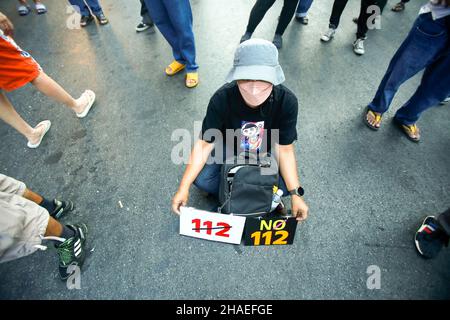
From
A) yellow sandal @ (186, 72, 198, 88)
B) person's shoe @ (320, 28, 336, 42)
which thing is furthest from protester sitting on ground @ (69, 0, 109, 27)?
person's shoe @ (320, 28, 336, 42)

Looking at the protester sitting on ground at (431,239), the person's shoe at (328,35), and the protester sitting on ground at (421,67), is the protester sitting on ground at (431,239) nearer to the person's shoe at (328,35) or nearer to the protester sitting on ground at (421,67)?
the protester sitting on ground at (421,67)

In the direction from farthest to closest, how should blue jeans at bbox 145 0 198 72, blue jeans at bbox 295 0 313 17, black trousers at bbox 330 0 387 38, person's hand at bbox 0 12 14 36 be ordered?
blue jeans at bbox 295 0 313 17, black trousers at bbox 330 0 387 38, blue jeans at bbox 145 0 198 72, person's hand at bbox 0 12 14 36

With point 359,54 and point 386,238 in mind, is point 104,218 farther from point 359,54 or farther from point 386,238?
point 359,54

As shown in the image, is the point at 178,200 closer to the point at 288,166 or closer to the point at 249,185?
the point at 249,185

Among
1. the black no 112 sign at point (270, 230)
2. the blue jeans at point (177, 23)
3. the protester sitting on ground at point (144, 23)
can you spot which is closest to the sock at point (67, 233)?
the black no 112 sign at point (270, 230)

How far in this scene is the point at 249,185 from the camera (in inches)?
54.8

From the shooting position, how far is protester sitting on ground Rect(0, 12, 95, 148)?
5.74ft

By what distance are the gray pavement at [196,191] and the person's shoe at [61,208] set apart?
68 millimetres

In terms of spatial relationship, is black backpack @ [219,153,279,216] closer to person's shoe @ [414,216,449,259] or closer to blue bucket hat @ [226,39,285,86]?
blue bucket hat @ [226,39,285,86]

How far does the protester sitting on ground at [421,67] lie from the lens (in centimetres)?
167

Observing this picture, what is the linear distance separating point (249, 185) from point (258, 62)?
65 centimetres

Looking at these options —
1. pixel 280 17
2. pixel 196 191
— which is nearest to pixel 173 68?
pixel 280 17

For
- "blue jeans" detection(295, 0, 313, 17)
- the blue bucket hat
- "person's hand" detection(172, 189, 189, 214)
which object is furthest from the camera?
"blue jeans" detection(295, 0, 313, 17)

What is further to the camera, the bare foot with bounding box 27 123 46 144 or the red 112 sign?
the bare foot with bounding box 27 123 46 144
